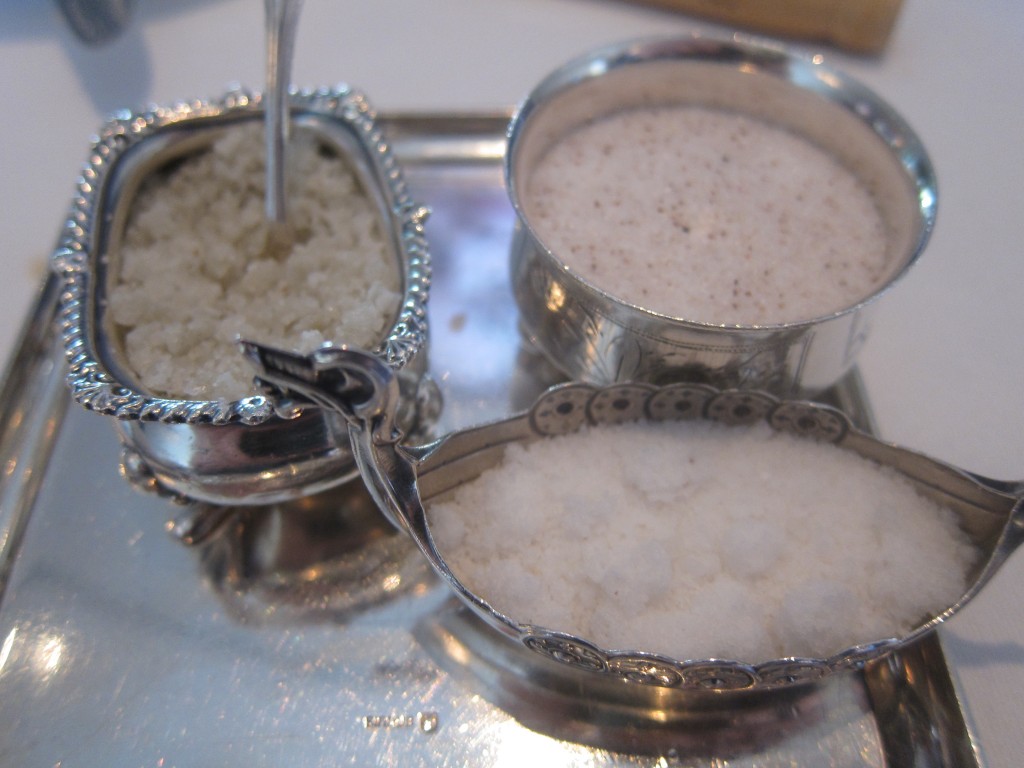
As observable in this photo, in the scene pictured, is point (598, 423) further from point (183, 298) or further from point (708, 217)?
point (183, 298)

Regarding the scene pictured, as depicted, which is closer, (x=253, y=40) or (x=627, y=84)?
(x=627, y=84)

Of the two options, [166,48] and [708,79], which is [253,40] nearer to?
[166,48]

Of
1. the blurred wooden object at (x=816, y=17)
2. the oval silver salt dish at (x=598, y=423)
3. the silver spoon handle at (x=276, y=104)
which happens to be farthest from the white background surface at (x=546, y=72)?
the silver spoon handle at (x=276, y=104)

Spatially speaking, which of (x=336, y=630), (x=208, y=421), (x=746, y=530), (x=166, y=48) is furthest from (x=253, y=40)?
(x=746, y=530)

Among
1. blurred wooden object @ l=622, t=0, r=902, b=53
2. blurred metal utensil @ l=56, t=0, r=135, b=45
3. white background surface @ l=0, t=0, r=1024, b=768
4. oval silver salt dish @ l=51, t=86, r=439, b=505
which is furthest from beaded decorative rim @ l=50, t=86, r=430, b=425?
blurred wooden object @ l=622, t=0, r=902, b=53

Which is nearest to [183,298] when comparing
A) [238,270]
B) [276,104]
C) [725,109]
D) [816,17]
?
[238,270]
